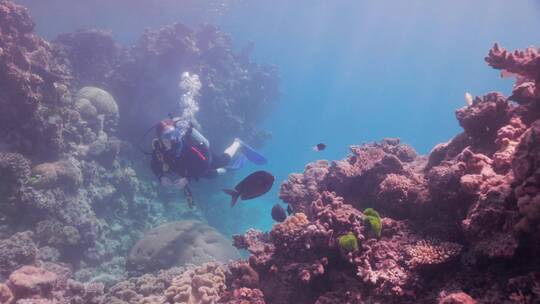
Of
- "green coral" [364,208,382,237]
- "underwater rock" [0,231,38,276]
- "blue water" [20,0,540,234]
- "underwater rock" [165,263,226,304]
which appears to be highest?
"blue water" [20,0,540,234]

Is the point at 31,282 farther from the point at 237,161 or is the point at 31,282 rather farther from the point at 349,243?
the point at 237,161

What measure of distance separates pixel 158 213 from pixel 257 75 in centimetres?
1335

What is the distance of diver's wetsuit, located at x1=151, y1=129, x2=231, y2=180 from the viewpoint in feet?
24.9

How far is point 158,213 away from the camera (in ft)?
61.0

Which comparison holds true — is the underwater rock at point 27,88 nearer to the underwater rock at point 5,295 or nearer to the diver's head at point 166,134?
the diver's head at point 166,134

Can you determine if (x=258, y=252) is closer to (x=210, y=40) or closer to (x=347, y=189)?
(x=347, y=189)

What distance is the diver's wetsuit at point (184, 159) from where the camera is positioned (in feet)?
24.9

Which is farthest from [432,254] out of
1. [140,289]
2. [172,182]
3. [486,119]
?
[140,289]

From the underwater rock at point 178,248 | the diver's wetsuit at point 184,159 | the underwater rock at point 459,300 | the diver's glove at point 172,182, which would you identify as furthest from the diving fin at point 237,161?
the underwater rock at point 459,300

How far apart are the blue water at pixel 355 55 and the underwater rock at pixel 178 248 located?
706 inches

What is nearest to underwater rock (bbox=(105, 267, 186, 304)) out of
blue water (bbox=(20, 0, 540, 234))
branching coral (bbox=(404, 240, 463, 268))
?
branching coral (bbox=(404, 240, 463, 268))

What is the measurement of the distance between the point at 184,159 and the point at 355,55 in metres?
112

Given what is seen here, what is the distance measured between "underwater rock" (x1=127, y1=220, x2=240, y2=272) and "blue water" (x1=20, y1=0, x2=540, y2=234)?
58.9 ft

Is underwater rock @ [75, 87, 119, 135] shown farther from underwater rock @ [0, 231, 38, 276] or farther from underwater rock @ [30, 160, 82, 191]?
underwater rock @ [0, 231, 38, 276]
